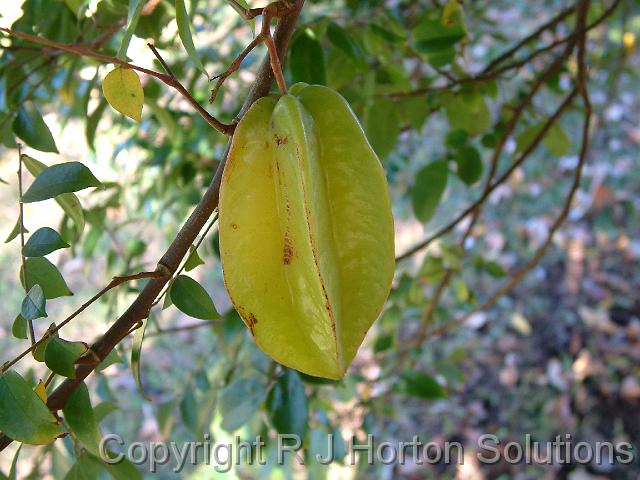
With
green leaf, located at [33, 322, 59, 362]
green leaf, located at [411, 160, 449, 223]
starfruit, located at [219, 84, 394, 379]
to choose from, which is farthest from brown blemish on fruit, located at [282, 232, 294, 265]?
green leaf, located at [411, 160, 449, 223]

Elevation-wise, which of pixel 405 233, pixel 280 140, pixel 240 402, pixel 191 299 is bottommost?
pixel 240 402

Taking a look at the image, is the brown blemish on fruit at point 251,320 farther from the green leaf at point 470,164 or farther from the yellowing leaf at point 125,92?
the green leaf at point 470,164

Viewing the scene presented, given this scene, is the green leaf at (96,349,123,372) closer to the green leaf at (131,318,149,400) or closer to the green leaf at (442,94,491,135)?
the green leaf at (131,318,149,400)

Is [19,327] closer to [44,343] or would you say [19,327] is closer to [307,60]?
[44,343]

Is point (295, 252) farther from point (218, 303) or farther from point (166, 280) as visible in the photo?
point (218, 303)

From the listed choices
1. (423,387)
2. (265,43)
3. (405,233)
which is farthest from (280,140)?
(405,233)
